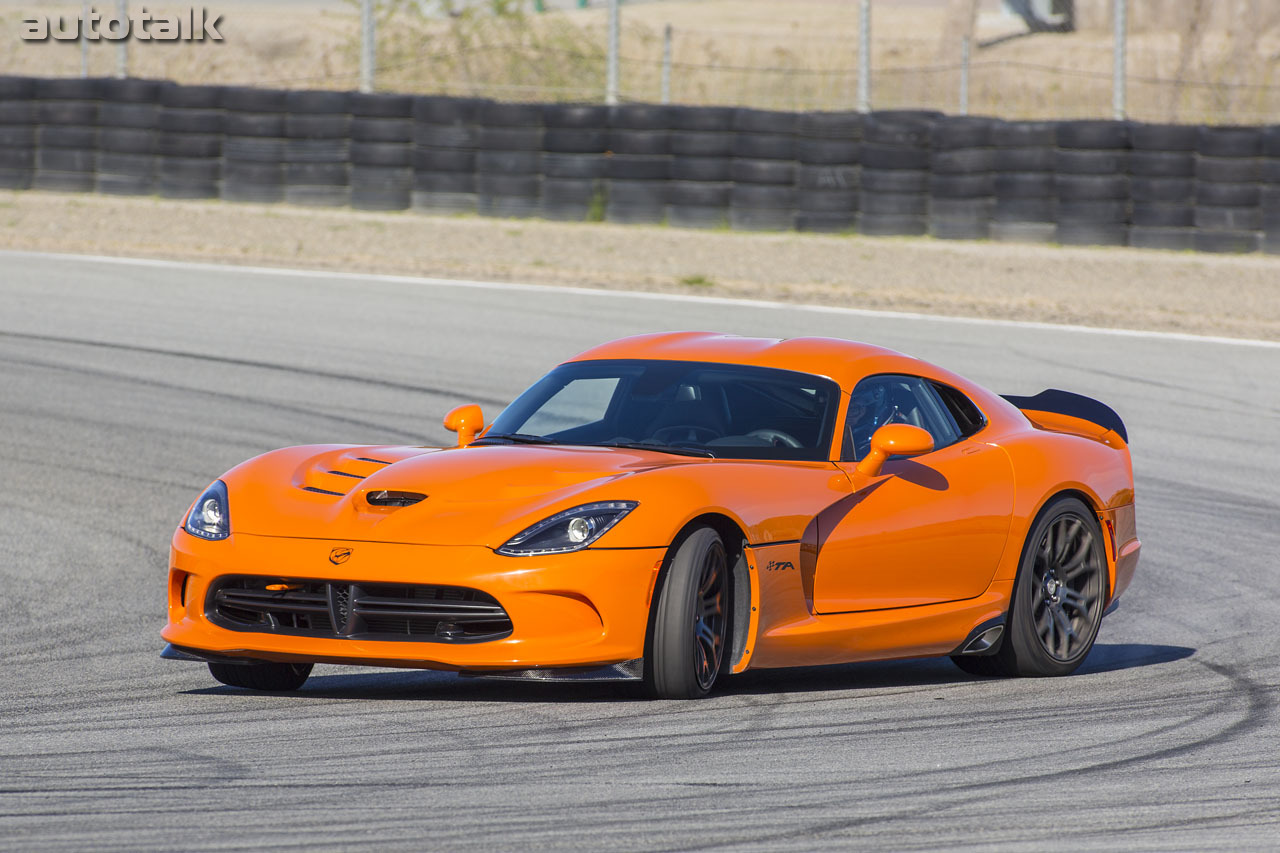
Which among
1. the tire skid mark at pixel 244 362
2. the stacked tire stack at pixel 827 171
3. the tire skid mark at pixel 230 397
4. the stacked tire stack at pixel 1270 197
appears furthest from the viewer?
the stacked tire stack at pixel 827 171

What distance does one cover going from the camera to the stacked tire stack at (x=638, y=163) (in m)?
19.2

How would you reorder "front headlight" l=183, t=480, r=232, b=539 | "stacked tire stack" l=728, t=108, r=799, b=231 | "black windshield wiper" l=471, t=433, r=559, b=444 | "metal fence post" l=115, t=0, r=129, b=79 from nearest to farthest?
"front headlight" l=183, t=480, r=232, b=539, "black windshield wiper" l=471, t=433, r=559, b=444, "stacked tire stack" l=728, t=108, r=799, b=231, "metal fence post" l=115, t=0, r=129, b=79

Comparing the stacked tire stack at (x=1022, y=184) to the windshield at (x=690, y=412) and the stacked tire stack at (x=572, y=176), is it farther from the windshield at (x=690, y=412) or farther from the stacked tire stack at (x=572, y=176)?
the windshield at (x=690, y=412)

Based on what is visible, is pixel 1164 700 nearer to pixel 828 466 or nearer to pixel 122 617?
pixel 828 466

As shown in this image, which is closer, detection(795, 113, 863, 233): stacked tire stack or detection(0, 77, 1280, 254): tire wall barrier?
detection(0, 77, 1280, 254): tire wall barrier

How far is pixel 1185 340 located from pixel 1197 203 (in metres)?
3.37

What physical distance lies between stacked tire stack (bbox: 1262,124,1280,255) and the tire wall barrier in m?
0.02

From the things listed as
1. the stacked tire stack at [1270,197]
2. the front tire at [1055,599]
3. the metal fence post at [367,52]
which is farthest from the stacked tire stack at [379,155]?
the front tire at [1055,599]

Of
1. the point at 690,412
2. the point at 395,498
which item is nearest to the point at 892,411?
the point at 690,412

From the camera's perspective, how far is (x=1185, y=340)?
15547mm

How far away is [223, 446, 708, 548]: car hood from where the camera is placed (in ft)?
18.4

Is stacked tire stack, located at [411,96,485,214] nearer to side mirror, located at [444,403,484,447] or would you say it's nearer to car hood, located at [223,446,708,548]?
side mirror, located at [444,403,484,447]

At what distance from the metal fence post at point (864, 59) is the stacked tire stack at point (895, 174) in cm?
210

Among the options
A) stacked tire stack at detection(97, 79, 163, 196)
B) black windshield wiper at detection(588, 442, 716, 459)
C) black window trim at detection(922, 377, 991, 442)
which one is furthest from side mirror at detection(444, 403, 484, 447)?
stacked tire stack at detection(97, 79, 163, 196)
